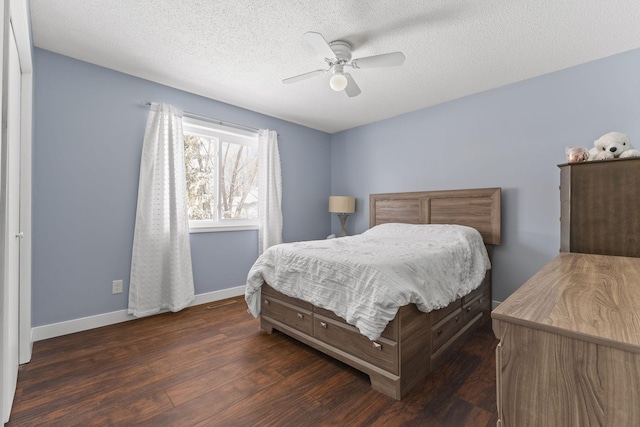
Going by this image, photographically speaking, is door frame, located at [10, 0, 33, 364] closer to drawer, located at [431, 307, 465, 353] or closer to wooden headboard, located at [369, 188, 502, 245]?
drawer, located at [431, 307, 465, 353]

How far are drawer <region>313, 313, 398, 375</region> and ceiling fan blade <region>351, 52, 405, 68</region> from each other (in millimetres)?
1869

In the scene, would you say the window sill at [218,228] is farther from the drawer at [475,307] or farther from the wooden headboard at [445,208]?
the drawer at [475,307]

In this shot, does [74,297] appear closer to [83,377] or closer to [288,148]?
[83,377]

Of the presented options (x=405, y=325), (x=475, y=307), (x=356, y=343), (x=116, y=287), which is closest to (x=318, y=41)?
(x=405, y=325)

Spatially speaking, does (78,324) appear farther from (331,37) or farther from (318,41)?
(331,37)

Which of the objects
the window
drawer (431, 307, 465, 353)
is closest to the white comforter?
drawer (431, 307, 465, 353)

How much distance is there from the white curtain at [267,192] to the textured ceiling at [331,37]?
0.82 m

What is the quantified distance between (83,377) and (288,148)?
3.27 m

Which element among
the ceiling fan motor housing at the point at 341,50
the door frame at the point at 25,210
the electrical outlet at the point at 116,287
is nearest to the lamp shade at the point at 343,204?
the ceiling fan motor housing at the point at 341,50

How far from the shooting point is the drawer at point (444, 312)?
76.1 inches

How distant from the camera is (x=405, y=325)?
5.41 ft

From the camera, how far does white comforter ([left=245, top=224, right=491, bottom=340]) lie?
1653mm

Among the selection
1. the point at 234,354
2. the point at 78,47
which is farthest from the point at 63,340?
the point at 78,47

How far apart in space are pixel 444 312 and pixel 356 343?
2.37ft
